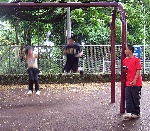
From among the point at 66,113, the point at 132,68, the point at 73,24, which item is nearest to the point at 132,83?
the point at 132,68

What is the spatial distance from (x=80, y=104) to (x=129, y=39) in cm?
989

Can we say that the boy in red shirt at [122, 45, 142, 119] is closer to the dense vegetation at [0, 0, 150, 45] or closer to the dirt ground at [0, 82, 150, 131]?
the dirt ground at [0, 82, 150, 131]

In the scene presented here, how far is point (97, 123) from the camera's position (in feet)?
23.7

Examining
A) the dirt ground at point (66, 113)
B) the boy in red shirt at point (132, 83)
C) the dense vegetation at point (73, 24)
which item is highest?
the dense vegetation at point (73, 24)

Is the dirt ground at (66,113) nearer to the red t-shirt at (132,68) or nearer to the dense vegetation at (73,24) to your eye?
the red t-shirt at (132,68)

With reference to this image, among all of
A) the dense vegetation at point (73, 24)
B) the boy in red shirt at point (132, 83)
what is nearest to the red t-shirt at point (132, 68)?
the boy in red shirt at point (132, 83)

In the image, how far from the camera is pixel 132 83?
7.64 metres

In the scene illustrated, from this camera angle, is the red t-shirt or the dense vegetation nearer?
the red t-shirt

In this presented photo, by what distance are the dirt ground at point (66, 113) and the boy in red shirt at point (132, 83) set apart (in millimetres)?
258

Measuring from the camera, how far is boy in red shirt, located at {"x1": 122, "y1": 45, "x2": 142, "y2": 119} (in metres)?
7.66

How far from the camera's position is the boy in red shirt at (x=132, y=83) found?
25.1 ft

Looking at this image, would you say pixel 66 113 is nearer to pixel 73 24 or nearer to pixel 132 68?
pixel 132 68

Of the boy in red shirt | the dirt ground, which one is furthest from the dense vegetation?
the boy in red shirt

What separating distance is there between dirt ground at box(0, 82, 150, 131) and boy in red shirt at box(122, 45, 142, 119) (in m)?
0.26
